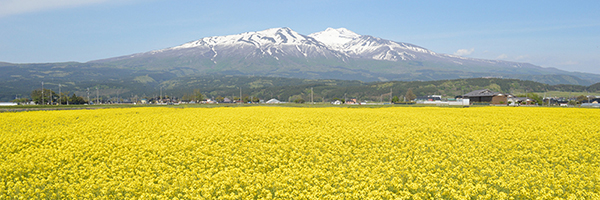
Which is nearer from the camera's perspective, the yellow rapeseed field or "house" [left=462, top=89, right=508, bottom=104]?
the yellow rapeseed field

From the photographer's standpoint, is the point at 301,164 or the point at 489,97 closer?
the point at 301,164

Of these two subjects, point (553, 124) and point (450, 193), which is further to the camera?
point (553, 124)

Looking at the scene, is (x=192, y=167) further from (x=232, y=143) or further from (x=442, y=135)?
(x=442, y=135)

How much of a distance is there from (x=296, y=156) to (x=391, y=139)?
6388 mm

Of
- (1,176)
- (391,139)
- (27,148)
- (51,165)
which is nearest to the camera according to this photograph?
(1,176)

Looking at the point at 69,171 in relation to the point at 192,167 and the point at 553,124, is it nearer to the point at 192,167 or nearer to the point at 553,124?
the point at 192,167

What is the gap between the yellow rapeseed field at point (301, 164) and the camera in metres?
11.2

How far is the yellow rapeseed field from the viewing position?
11.2 m

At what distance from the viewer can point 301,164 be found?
47.1 feet

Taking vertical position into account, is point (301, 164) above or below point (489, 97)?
below

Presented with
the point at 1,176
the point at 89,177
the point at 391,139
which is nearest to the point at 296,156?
the point at 391,139

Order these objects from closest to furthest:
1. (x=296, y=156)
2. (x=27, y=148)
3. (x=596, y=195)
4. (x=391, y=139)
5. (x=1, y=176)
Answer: (x=596, y=195), (x=1, y=176), (x=296, y=156), (x=27, y=148), (x=391, y=139)

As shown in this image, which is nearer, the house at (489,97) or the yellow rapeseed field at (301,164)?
the yellow rapeseed field at (301,164)

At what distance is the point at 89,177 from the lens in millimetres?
13227
